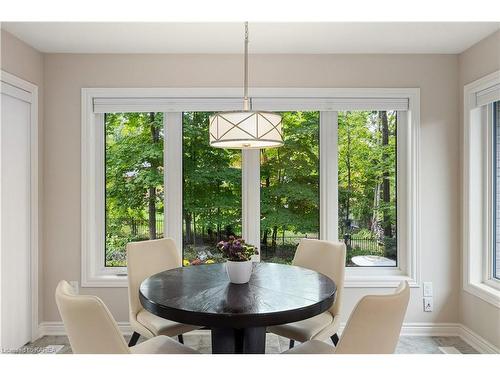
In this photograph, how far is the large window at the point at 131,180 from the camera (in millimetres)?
3264

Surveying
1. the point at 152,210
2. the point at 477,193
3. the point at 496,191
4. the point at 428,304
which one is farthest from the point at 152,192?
the point at 496,191

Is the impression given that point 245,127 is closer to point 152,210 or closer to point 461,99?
point 152,210

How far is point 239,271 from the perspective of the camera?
1.96 metres

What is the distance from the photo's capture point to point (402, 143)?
3.27 m

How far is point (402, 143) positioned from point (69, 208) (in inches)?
115

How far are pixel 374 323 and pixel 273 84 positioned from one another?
7.33 ft

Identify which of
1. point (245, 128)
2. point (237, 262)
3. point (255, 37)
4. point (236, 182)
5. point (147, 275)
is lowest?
point (147, 275)

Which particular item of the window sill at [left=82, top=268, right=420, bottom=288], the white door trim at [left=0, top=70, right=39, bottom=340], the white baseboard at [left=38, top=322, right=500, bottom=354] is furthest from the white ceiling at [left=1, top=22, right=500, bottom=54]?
the white baseboard at [left=38, top=322, right=500, bottom=354]

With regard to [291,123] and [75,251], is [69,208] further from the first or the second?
[291,123]

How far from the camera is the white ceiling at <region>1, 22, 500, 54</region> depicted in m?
2.56

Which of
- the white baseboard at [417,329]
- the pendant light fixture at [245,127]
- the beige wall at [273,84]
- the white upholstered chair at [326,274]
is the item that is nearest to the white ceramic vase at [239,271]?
the white upholstered chair at [326,274]
